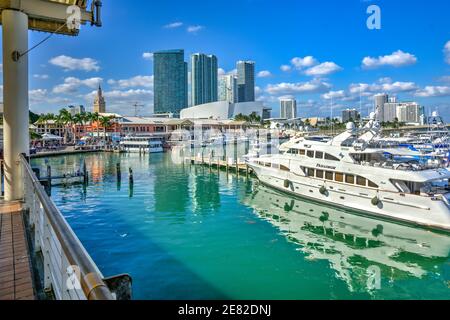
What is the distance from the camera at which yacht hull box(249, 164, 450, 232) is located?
17.3 metres

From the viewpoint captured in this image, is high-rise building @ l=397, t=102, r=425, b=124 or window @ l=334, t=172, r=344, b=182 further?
high-rise building @ l=397, t=102, r=425, b=124

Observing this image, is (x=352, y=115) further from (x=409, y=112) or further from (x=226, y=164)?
(x=409, y=112)

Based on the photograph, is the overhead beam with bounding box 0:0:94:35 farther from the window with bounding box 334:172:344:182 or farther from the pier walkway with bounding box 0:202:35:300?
the window with bounding box 334:172:344:182

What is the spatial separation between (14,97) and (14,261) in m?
6.96

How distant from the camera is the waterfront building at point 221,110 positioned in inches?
6604

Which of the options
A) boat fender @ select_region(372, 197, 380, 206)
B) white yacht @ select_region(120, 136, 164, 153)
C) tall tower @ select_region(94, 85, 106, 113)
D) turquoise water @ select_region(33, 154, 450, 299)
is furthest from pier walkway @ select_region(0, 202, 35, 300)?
tall tower @ select_region(94, 85, 106, 113)

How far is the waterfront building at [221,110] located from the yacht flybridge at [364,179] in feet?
456

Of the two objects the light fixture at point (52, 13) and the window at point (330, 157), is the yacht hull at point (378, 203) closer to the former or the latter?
the window at point (330, 157)

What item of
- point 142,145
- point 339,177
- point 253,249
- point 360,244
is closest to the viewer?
point 253,249

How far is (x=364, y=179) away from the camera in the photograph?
2036cm

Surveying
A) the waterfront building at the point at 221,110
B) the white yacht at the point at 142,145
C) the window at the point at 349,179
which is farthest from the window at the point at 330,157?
the waterfront building at the point at 221,110

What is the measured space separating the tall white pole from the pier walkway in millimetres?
2495

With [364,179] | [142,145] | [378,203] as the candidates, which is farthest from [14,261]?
[142,145]
